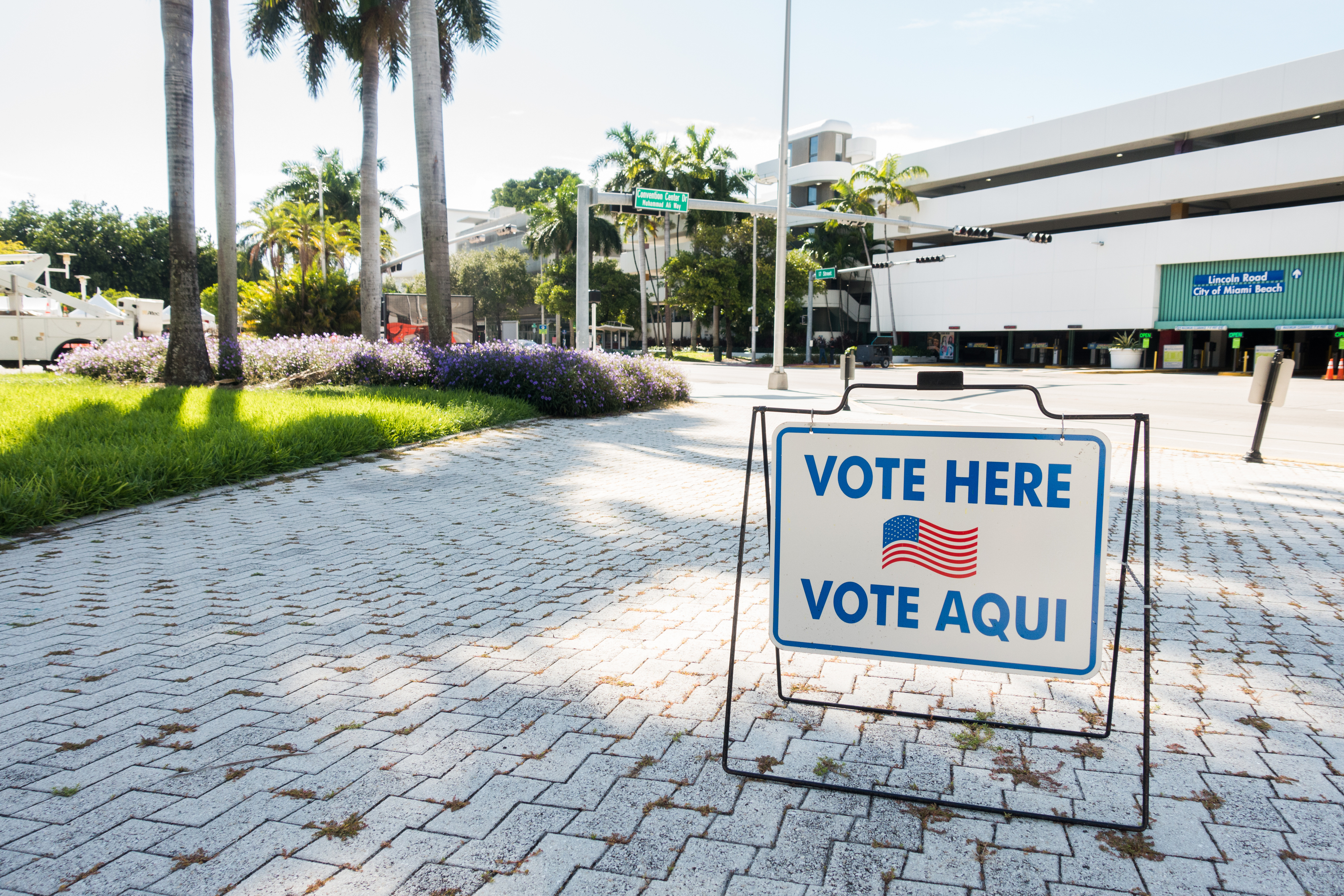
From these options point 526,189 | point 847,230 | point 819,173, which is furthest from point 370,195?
point 526,189

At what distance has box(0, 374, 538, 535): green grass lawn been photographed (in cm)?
685

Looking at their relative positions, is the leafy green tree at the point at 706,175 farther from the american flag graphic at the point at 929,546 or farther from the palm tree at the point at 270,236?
the american flag graphic at the point at 929,546

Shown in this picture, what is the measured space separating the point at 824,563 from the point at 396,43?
22454 mm

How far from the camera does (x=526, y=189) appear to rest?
3917 inches

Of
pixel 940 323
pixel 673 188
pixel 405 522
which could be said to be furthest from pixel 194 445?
pixel 940 323

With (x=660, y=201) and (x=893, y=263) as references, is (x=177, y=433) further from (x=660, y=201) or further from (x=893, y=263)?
(x=893, y=263)

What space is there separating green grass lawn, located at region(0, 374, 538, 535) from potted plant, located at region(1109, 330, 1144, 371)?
38402mm

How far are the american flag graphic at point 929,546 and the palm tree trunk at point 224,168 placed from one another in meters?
17.2

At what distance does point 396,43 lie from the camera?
2105 cm

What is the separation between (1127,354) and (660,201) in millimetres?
31716

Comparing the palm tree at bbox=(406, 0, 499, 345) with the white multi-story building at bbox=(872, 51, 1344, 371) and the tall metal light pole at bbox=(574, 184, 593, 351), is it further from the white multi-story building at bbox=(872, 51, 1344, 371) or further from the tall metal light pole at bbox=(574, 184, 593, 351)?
the white multi-story building at bbox=(872, 51, 1344, 371)

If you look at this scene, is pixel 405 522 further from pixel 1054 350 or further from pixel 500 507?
pixel 1054 350

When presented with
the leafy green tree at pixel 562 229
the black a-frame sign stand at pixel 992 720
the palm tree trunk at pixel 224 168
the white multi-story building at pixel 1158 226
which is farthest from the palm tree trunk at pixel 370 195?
the white multi-story building at pixel 1158 226

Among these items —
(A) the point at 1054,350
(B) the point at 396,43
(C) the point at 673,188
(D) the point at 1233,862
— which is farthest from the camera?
(C) the point at 673,188
